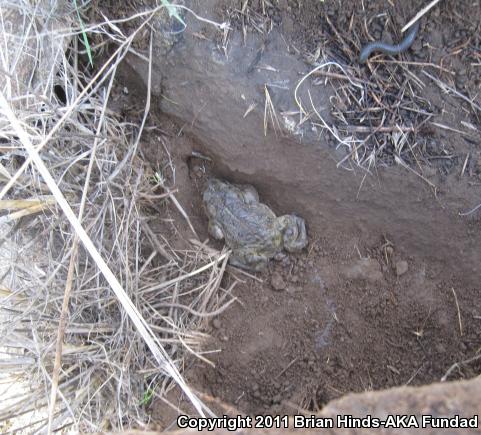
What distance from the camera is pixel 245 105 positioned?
3.04 metres

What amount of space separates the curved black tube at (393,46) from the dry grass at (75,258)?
4.23ft

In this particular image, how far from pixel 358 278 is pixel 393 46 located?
1.41 metres

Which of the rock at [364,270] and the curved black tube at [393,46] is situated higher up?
the curved black tube at [393,46]

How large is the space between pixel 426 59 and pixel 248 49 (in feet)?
3.44

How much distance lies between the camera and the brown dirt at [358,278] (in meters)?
2.90

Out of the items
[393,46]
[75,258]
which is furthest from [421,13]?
[75,258]

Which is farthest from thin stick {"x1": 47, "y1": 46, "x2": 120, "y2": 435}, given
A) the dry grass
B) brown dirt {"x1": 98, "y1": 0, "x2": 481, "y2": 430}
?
brown dirt {"x1": 98, "y1": 0, "x2": 481, "y2": 430}

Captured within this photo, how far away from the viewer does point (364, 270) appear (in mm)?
3141

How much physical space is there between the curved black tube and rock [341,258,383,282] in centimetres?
124

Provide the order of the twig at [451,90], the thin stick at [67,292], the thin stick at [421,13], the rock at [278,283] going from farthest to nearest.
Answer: the rock at [278,283] → the twig at [451,90] → the thin stick at [421,13] → the thin stick at [67,292]

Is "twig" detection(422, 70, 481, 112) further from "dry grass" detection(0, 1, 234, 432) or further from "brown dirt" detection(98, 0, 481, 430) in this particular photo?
"dry grass" detection(0, 1, 234, 432)

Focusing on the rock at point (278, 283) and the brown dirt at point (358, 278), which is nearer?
the brown dirt at point (358, 278)

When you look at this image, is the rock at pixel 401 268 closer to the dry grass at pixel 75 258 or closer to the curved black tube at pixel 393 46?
the dry grass at pixel 75 258

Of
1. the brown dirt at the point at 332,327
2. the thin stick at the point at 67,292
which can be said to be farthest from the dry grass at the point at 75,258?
the brown dirt at the point at 332,327
